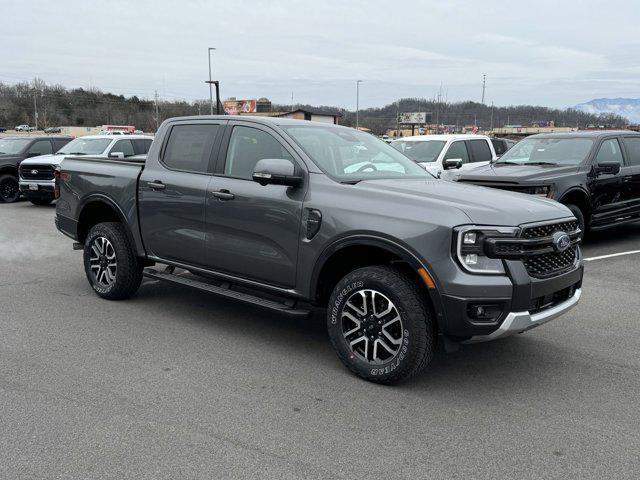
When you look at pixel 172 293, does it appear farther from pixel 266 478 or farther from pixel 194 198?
pixel 266 478

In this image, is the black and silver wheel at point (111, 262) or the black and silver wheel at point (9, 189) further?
the black and silver wheel at point (9, 189)

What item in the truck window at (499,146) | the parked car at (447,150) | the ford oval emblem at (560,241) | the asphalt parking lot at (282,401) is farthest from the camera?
the truck window at (499,146)

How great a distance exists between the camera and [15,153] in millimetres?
16875

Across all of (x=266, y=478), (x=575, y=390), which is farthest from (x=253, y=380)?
(x=575, y=390)

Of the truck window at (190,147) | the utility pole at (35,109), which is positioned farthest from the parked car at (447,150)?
the utility pole at (35,109)

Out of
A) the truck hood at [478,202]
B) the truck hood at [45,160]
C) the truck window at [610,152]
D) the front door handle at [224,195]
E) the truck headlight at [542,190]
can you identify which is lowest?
the truck hood at [45,160]

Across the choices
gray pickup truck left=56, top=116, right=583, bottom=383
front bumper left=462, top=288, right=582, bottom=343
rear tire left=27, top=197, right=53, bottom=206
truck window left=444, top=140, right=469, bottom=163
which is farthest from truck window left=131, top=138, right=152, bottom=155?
front bumper left=462, top=288, right=582, bottom=343

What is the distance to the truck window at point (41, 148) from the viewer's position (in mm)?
17078

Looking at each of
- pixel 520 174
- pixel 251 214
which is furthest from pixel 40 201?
pixel 251 214

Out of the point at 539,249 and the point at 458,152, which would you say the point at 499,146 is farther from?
the point at 539,249

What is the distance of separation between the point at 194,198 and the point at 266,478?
2938 mm

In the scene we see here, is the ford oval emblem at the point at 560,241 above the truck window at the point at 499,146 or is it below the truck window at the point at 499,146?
below

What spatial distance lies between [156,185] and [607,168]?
6.90m

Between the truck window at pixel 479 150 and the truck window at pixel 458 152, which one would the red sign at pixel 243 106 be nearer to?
the truck window at pixel 479 150
